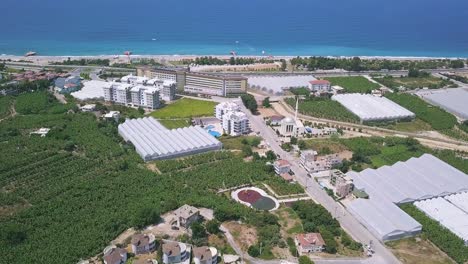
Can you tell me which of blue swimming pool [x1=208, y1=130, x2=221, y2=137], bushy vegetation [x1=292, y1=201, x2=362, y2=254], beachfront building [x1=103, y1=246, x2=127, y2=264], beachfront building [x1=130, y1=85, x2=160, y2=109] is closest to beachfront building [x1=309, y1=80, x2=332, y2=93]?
blue swimming pool [x1=208, y1=130, x2=221, y2=137]

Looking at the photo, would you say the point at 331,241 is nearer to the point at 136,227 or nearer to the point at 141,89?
the point at 136,227

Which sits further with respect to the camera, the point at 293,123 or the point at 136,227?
the point at 293,123

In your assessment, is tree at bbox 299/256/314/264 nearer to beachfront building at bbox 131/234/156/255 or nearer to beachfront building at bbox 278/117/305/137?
beachfront building at bbox 131/234/156/255

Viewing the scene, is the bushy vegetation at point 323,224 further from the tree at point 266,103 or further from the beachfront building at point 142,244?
the tree at point 266,103

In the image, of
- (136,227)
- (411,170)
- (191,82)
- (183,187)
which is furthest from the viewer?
(191,82)

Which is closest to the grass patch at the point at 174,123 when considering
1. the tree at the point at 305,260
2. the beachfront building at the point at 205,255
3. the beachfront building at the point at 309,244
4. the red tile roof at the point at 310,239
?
the beachfront building at the point at 205,255

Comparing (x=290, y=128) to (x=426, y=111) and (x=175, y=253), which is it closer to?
(x=426, y=111)

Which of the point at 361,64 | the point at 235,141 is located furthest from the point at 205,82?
the point at 361,64

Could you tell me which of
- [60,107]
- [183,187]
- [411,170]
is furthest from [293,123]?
[60,107]
